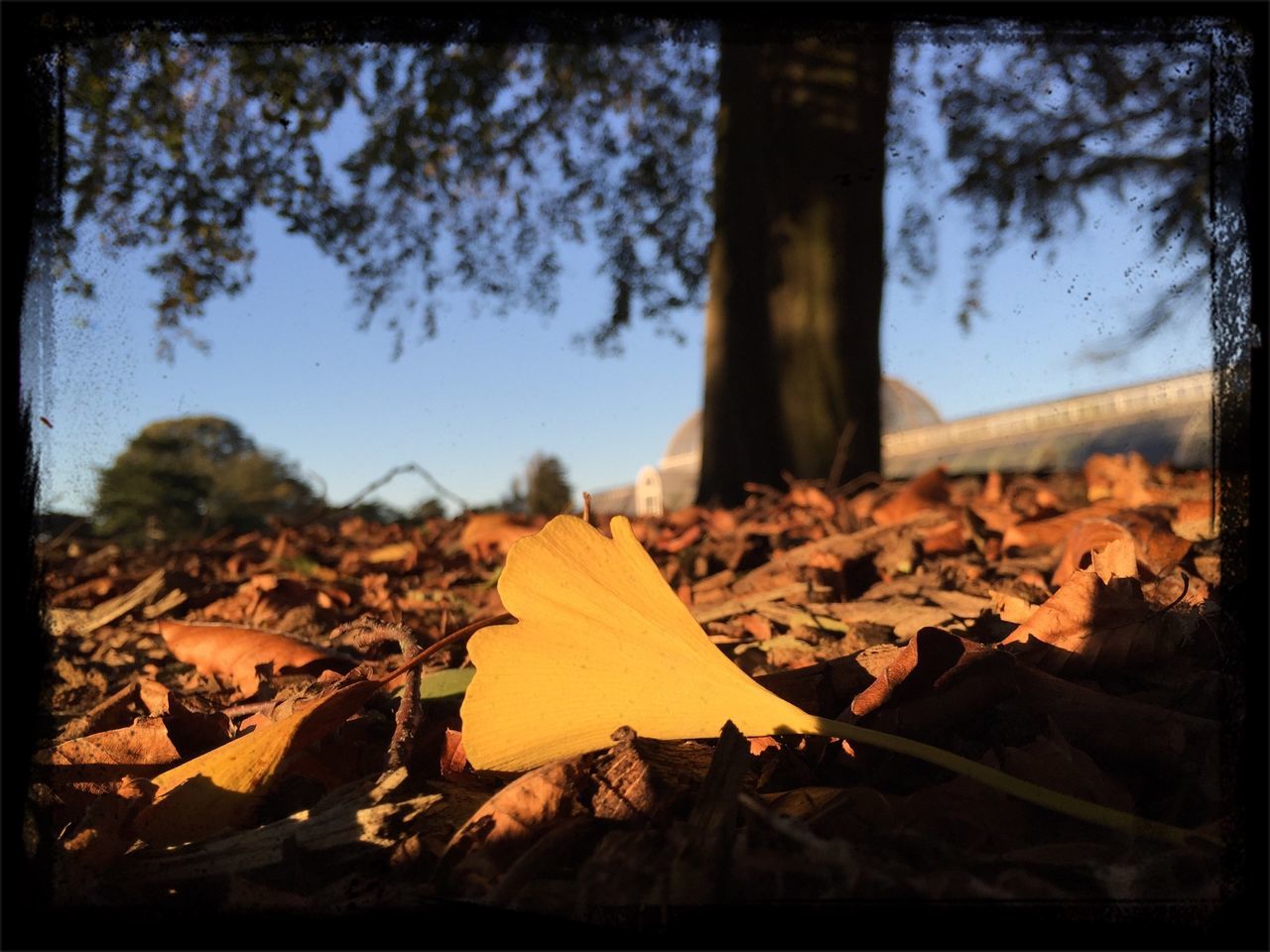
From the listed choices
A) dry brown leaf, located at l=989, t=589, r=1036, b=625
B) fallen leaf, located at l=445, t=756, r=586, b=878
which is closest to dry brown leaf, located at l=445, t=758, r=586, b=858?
fallen leaf, located at l=445, t=756, r=586, b=878

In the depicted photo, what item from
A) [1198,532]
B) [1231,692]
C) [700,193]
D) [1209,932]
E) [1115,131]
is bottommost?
[1209,932]

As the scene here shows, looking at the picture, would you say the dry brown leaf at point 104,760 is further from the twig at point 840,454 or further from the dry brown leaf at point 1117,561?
the twig at point 840,454

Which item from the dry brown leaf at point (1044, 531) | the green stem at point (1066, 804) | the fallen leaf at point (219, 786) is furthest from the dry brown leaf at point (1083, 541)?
the fallen leaf at point (219, 786)

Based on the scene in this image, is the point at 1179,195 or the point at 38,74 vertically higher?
the point at 1179,195

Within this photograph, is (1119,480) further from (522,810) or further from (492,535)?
(522,810)

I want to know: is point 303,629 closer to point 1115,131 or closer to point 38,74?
point 38,74

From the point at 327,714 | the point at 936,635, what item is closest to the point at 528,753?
the point at 327,714
